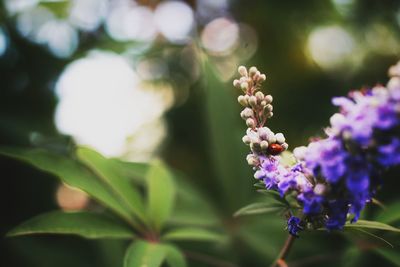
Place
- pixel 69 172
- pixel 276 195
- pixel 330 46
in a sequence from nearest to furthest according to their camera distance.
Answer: pixel 276 195, pixel 69 172, pixel 330 46

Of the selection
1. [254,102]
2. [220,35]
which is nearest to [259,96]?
[254,102]

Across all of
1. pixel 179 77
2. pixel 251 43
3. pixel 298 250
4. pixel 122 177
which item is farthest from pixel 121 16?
pixel 298 250

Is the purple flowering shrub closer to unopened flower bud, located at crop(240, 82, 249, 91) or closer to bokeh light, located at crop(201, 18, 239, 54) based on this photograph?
unopened flower bud, located at crop(240, 82, 249, 91)

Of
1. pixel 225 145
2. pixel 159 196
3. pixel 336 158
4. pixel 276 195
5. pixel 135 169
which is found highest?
pixel 336 158

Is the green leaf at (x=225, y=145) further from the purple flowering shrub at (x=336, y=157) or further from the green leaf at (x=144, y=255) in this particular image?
the purple flowering shrub at (x=336, y=157)

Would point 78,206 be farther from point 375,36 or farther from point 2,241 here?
point 375,36

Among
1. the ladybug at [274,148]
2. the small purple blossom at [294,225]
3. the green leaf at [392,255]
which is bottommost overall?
the green leaf at [392,255]

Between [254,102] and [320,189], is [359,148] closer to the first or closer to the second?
[320,189]

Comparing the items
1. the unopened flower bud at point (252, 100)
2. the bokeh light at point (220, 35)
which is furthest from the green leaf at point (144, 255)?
the bokeh light at point (220, 35)

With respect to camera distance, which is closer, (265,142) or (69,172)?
(265,142)
